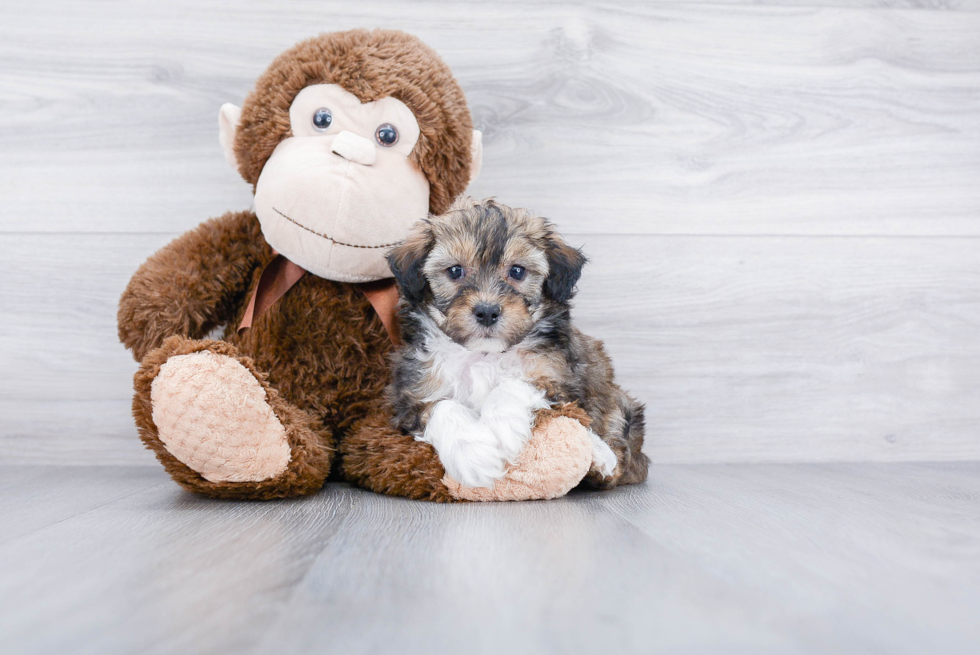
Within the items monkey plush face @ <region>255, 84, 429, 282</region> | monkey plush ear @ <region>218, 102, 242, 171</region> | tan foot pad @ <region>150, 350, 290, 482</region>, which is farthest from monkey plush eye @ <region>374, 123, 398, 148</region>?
tan foot pad @ <region>150, 350, 290, 482</region>

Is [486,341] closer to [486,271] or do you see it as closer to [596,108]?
[486,271]

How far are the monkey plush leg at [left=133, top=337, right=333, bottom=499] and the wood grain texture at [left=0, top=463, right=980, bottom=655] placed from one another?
6 cm

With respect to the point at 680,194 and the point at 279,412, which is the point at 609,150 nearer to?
the point at 680,194

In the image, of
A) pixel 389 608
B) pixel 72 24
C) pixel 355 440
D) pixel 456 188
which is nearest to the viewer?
pixel 389 608

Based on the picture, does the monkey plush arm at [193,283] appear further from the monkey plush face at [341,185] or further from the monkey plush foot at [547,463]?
the monkey plush foot at [547,463]

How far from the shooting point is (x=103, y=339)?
7.20 ft

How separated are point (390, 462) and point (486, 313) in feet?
1.39

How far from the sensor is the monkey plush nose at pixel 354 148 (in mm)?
1638

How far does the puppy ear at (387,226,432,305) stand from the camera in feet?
5.15

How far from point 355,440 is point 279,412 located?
241 mm

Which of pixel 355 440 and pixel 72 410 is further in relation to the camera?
pixel 72 410

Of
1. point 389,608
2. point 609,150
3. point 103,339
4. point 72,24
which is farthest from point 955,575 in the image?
point 72,24

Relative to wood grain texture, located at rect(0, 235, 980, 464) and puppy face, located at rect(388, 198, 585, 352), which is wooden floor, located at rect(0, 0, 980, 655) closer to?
wood grain texture, located at rect(0, 235, 980, 464)

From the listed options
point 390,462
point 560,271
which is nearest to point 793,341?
point 560,271
